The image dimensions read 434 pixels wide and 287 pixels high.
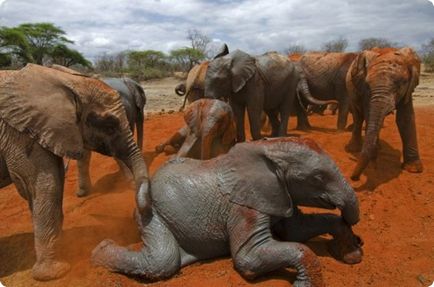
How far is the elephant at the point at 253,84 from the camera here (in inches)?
295

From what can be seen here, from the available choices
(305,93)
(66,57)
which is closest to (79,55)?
(66,57)

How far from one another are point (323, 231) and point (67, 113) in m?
2.42

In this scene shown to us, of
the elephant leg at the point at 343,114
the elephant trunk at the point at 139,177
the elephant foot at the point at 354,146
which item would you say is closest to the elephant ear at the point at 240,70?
the elephant foot at the point at 354,146

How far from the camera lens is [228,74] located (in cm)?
745

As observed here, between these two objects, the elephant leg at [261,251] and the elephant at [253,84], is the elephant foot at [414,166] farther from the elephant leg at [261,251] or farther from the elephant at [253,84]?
the elephant leg at [261,251]

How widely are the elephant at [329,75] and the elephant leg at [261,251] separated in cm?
622

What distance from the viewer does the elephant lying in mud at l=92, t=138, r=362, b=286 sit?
363 centimetres

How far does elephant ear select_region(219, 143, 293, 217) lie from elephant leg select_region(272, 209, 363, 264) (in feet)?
1.14

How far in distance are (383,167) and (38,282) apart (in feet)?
16.0

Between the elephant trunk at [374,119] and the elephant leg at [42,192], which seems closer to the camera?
the elephant leg at [42,192]

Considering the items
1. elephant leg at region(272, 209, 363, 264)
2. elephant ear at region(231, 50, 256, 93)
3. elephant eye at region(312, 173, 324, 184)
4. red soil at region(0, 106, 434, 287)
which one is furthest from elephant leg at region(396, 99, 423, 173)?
elephant eye at region(312, 173, 324, 184)

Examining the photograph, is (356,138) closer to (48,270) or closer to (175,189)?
(175,189)

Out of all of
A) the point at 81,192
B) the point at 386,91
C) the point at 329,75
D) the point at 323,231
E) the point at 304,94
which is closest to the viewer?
the point at 323,231

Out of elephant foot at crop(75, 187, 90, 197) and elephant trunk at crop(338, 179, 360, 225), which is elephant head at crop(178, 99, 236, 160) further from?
elephant trunk at crop(338, 179, 360, 225)
